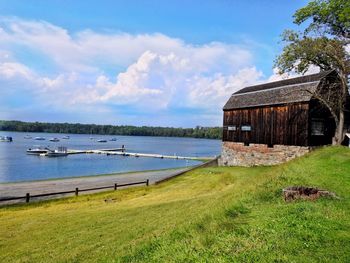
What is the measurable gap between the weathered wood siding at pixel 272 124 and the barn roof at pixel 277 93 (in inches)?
23.6

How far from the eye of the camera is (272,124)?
115 feet

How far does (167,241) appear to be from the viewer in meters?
8.91

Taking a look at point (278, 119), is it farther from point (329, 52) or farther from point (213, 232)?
point (213, 232)

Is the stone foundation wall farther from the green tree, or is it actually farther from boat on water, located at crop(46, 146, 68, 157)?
boat on water, located at crop(46, 146, 68, 157)

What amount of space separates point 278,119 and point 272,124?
3.32 feet

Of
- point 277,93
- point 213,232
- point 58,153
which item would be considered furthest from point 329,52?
point 58,153

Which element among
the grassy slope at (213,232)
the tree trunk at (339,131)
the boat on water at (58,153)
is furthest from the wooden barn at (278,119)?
the boat on water at (58,153)

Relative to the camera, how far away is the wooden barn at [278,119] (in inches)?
1246

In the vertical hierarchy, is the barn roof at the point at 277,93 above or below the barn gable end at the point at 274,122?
above

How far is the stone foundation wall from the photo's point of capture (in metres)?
33.0

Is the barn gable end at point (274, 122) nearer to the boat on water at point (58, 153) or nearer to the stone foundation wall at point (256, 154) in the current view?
the stone foundation wall at point (256, 154)

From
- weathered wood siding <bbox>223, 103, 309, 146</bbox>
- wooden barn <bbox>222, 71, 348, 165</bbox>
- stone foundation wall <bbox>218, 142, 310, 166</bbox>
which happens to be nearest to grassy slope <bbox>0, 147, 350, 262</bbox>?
weathered wood siding <bbox>223, 103, 309, 146</bbox>

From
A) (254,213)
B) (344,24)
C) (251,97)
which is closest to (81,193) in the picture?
(251,97)

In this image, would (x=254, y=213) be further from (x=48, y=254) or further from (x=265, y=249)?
(x=48, y=254)
